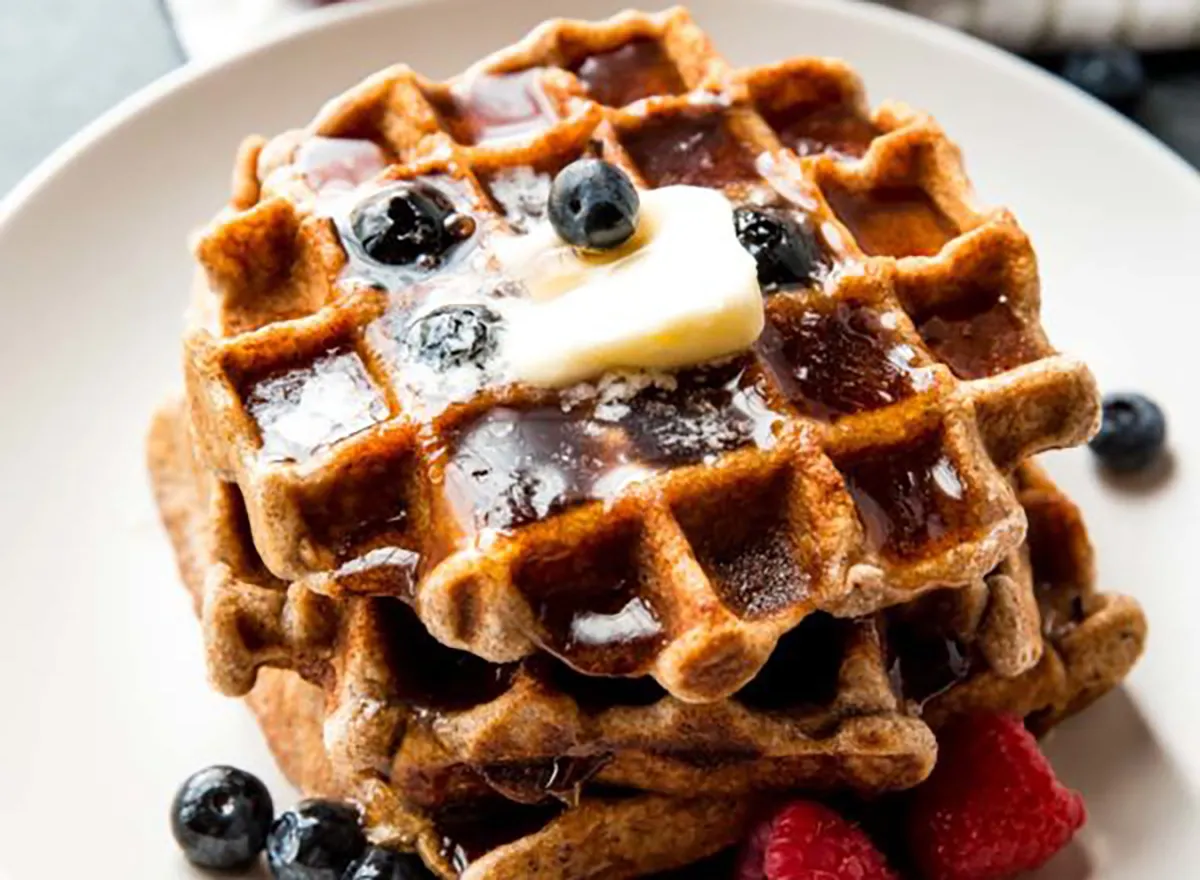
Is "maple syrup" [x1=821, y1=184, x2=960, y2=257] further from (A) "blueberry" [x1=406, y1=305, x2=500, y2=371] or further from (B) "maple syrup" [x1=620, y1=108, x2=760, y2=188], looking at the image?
(A) "blueberry" [x1=406, y1=305, x2=500, y2=371]

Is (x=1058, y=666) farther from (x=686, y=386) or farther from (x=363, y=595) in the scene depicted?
(x=363, y=595)

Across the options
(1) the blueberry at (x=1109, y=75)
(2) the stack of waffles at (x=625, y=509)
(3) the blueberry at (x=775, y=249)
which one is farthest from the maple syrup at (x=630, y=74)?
(1) the blueberry at (x=1109, y=75)

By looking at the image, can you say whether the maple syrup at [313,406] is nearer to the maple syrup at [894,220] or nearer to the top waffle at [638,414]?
the top waffle at [638,414]

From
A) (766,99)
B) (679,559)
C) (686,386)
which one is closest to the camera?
(679,559)

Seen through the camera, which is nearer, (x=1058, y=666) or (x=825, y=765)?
(x=825, y=765)

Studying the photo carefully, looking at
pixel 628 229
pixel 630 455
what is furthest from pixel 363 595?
pixel 628 229

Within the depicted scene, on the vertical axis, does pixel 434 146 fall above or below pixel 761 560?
above

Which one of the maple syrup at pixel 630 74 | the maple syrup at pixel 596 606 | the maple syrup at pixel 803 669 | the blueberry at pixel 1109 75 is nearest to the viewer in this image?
the maple syrup at pixel 596 606
